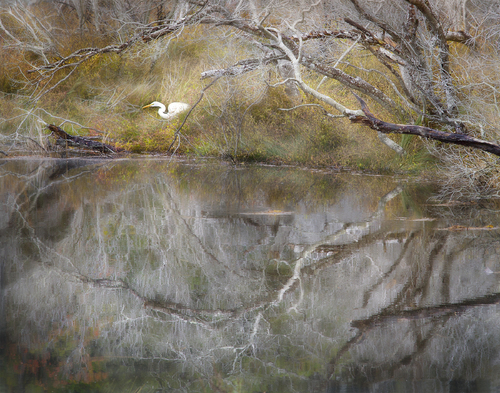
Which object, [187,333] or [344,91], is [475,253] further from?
[344,91]

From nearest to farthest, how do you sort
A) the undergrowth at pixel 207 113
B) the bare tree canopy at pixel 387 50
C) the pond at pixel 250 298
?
the pond at pixel 250 298 < the bare tree canopy at pixel 387 50 < the undergrowth at pixel 207 113

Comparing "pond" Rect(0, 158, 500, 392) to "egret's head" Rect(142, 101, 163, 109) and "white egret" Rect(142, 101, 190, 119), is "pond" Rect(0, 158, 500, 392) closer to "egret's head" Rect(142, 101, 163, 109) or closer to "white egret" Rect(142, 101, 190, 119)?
"white egret" Rect(142, 101, 190, 119)

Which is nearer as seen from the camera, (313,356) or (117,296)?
(313,356)

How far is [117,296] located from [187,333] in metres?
0.94

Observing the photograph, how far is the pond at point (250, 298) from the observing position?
3.04 metres

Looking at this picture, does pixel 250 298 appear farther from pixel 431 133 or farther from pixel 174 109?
pixel 174 109

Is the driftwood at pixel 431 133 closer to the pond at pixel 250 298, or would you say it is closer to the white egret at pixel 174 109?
the pond at pixel 250 298

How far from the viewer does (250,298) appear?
14.0 feet

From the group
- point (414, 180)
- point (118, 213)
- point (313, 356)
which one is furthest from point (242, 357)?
point (414, 180)

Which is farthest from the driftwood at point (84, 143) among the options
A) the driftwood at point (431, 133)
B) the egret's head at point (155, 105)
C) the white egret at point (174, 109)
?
the driftwood at point (431, 133)

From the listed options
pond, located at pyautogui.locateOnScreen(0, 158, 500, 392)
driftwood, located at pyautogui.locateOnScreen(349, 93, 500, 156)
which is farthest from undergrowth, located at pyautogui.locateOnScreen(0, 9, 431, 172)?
pond, located at pyautogui.locateOnScreen(0, 158, 500, 392)

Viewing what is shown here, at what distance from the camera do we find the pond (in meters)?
3.04

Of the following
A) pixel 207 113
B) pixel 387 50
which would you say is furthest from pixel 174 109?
pixel 387 50

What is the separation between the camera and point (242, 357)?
3.25 metres
